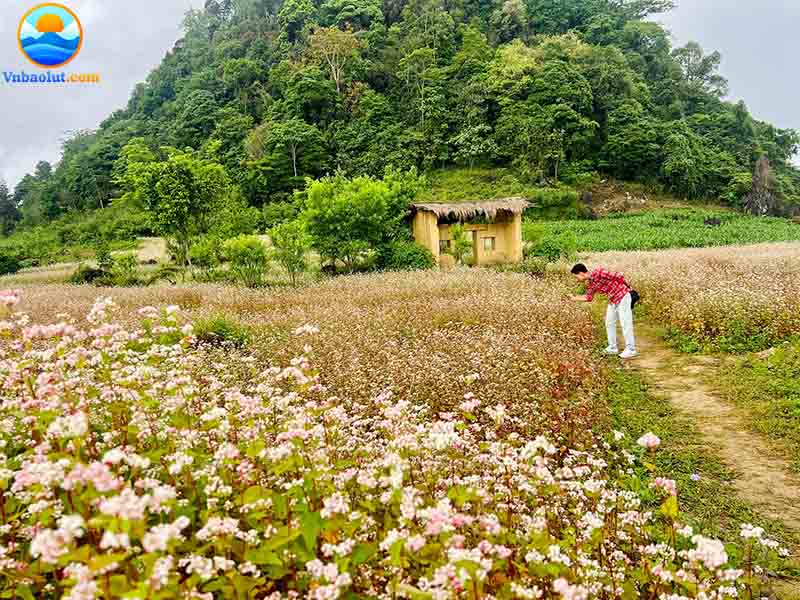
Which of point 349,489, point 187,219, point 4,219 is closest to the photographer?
point 349,489

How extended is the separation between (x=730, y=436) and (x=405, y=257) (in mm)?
16158

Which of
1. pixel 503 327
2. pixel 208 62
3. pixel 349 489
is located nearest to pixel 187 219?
pixel 503 327

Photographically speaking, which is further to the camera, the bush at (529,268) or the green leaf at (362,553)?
the bush at (529,268)

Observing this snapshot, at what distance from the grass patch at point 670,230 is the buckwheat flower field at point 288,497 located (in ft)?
99.9

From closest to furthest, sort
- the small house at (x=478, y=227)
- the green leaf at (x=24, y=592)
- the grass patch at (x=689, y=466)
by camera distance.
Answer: the green leaf at (x=24, y=592) → the grass patch at (x=689, y=466) → the small house at (x=478, y=227)

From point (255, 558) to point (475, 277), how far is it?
14.6m

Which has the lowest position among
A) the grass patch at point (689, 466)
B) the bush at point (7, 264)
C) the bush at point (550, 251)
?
the grass patch at point (689, 466)

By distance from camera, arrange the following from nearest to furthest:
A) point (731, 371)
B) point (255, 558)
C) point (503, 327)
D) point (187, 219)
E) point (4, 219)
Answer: point (255, 558)
point (731, 371)
point (503, 327)
point (187, 219)
point (4, 219)

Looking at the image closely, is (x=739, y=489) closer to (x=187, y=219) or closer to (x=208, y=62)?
(x=187, y=219)

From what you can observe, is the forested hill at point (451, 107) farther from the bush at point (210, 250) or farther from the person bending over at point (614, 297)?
the person bending over at point (614, 297)

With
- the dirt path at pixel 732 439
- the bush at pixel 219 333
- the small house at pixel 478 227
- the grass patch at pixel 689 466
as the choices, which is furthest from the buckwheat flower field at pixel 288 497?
the small house at pixel 478 227

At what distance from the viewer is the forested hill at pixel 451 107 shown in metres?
55.8

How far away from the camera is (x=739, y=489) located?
5145 mm

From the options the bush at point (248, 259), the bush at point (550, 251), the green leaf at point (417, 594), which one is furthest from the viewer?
the bush at point (550, 251)
